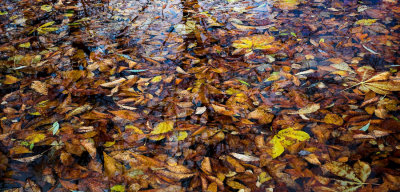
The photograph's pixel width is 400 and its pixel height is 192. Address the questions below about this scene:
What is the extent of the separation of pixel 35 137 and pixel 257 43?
5.95ft

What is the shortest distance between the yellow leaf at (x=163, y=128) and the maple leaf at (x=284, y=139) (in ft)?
1.92

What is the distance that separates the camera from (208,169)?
1428 mm

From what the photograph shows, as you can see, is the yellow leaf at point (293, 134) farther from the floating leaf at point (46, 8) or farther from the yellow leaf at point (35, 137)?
the floating leaf at point (46, 8)

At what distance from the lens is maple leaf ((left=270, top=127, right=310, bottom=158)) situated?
1490 mm

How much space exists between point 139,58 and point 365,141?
1.72 metres

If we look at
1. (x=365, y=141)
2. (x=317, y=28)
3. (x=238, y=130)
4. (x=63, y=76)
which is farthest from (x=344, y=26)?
(x=63, y=76)

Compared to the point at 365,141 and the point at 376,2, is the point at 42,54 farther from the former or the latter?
the point at 376,2

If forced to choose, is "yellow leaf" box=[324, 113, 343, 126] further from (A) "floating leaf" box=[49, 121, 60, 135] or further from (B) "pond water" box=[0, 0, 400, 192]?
(A) "floating leaf" box=[49, 121, 60, 135]

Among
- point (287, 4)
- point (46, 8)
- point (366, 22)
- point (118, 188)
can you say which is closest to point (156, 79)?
point (118, 188)

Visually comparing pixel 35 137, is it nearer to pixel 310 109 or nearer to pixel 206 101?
pixel 206 101

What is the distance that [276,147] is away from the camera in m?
1.51

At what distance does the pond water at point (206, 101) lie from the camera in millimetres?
1405

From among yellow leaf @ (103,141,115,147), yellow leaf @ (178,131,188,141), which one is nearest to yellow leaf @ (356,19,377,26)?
yellow leaf @ (178,131,188,141)

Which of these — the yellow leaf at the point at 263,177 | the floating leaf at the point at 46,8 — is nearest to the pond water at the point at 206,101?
the yellow leaf at the point at 263,177
